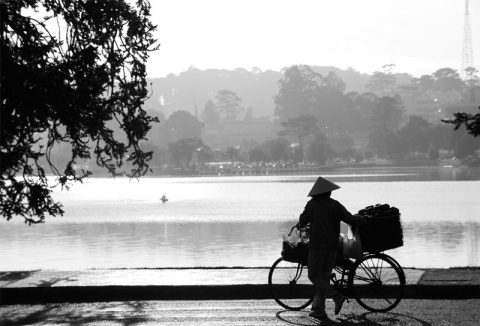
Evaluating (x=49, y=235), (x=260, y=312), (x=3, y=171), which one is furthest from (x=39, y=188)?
(x=49, y=235)

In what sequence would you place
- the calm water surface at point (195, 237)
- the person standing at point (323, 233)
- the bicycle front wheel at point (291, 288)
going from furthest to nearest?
the calm water surface at point (195, 237), the bicycle front wheel at point (291, 288), the person standing at point (323, 233)

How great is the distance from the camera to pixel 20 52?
1628cm

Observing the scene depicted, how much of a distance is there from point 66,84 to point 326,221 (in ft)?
20.0

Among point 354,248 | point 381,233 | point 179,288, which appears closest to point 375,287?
point 354,248

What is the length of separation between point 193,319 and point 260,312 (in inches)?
35.7

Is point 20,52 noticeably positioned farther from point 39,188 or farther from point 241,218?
point 241,218

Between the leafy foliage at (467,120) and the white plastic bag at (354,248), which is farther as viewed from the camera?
the leafy foliage at (467,120)

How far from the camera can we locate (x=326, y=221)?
11875 mm

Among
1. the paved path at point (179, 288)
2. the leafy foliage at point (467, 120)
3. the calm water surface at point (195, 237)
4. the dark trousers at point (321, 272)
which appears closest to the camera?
the dark trousers at point (321, 272)

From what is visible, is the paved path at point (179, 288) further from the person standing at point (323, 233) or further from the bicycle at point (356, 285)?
the person standing at point (323, 233)

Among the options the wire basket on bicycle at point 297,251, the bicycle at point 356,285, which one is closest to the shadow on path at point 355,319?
the bicycle at point 356,285

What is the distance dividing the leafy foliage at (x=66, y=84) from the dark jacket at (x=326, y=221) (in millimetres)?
4834

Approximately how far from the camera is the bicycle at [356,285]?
39.4ft

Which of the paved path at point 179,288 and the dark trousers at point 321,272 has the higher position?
the dark trousers at point 321,272
